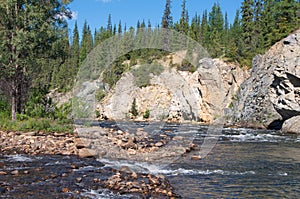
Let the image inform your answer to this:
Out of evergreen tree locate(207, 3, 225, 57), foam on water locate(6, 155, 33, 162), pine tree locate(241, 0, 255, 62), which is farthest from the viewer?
evergreen tree locate(207, 3, 225, 57)

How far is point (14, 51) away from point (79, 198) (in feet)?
47.5

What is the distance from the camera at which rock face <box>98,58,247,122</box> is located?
46156 millimetres

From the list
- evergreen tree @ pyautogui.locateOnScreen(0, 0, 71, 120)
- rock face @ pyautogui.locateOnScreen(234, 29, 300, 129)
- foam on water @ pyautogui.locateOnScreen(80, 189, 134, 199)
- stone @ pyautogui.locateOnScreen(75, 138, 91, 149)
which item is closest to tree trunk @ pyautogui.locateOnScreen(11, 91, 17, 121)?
evergreen tree @ pyautogui.locateOnScreen(0, 0, 71, 120)

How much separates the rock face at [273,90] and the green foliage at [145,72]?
19.5m

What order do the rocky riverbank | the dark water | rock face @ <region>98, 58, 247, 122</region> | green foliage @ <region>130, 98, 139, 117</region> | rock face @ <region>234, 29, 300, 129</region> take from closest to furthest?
the dark water, the rocky riverbank, rock face @ <region>234, 29, 300, 129</region>, rock face @ <region>98, 58, 247, 122</region>, green foliage @ <region>130, 98, 139, 117</region>

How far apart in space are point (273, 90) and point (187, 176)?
2352 cm

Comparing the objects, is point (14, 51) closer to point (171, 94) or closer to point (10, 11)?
point (10, 11)

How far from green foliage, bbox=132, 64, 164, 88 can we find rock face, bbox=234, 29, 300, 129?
64.1 feet

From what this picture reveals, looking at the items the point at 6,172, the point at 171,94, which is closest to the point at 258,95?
A: the point at 171,94

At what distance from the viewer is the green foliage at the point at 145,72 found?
55.3 metres

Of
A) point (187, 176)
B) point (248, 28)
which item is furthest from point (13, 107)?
point (248, 28)

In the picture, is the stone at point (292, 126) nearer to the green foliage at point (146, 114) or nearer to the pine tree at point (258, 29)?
the pine tree at point (258, 29)

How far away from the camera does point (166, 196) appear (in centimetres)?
787

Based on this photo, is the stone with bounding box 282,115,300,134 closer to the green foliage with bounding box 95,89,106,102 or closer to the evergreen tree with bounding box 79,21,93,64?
the green foliage with bounding box 95,89,106,102
